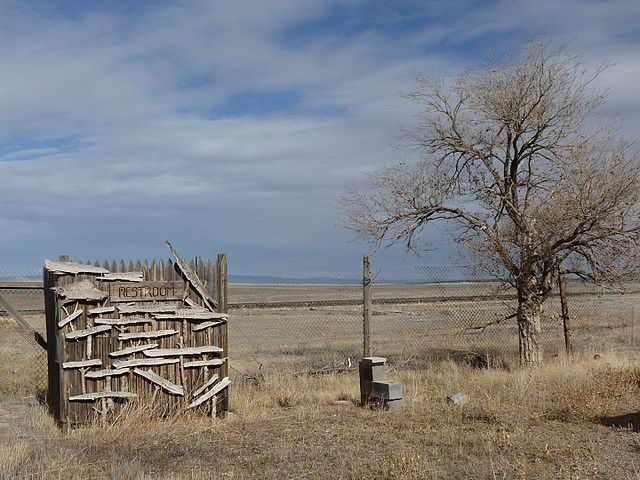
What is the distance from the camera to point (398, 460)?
22.8 feet

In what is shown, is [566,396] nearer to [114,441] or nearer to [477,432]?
[477,432]

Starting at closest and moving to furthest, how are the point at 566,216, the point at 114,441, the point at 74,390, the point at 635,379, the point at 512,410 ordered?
the point at 114,441, the point at 74,390, the point at 512,410, the point at 635,379, the point at 566,216

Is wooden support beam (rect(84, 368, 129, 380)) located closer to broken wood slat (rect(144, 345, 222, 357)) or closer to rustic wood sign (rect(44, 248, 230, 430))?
rustic wood sign (rect(44, 248, 230, 430))

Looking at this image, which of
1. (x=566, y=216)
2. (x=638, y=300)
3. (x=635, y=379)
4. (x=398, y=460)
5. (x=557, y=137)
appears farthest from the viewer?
(x=638, y=300)

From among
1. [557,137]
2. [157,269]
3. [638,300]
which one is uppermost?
[557,137]

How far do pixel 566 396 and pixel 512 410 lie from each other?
1.00 metres

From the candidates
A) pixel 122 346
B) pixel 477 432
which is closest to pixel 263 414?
pixel 122 346

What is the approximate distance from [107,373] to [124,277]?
118 cm

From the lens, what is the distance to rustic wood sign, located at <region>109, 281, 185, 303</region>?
9.35 meters

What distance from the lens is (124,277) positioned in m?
9.36

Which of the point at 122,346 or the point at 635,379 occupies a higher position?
the point at 122,346

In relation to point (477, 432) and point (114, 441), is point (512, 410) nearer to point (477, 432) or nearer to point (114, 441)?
point (477, 432)

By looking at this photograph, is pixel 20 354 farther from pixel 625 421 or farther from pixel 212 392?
pixel 625 421

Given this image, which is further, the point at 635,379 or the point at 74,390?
the point at 635,379
